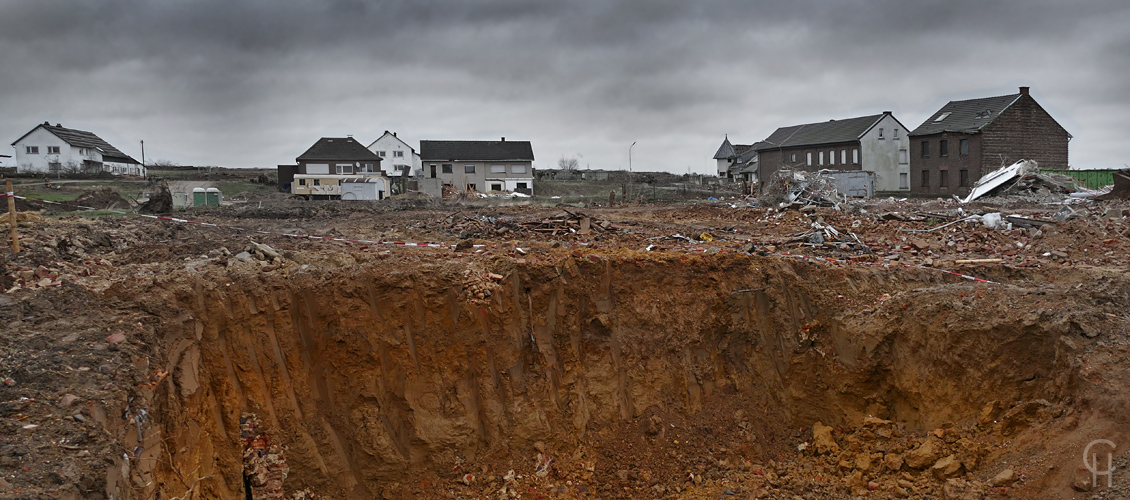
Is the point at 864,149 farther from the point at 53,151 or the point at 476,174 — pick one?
the point at 53,151

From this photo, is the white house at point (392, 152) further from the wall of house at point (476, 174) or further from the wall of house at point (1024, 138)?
the wall of house at point (1024, 138)

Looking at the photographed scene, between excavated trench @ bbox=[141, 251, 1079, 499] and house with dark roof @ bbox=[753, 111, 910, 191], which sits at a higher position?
house with dark roof @ bbox=[753, 111, 910, 191]

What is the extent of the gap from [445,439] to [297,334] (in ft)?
7.96

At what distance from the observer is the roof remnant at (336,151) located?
5027cm

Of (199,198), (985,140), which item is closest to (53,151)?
(199,198)

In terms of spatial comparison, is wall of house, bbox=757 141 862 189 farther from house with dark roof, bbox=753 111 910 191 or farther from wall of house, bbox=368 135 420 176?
wall of house, bbox=368 135 420 176

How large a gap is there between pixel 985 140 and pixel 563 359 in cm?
3723

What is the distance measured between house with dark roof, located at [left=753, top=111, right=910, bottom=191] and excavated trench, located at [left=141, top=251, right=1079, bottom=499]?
113 feet

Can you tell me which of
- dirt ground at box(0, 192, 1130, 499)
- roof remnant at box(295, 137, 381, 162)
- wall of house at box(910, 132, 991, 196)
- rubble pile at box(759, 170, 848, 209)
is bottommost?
dirt ground at box(0, 192, 1130, 499)

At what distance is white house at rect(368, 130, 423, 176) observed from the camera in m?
60.7

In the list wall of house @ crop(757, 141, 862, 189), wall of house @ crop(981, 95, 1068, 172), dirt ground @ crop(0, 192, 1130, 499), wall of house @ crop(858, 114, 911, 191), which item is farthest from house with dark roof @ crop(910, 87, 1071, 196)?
→ dirt ground @ crop(0, 192, 1130, 499)

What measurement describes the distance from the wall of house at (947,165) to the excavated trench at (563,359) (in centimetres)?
3194

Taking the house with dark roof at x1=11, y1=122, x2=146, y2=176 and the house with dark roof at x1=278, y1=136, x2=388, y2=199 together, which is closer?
the house with dark roof at x1=278, y1=136, x2=388, y2=199

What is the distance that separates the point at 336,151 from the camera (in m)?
50.9
